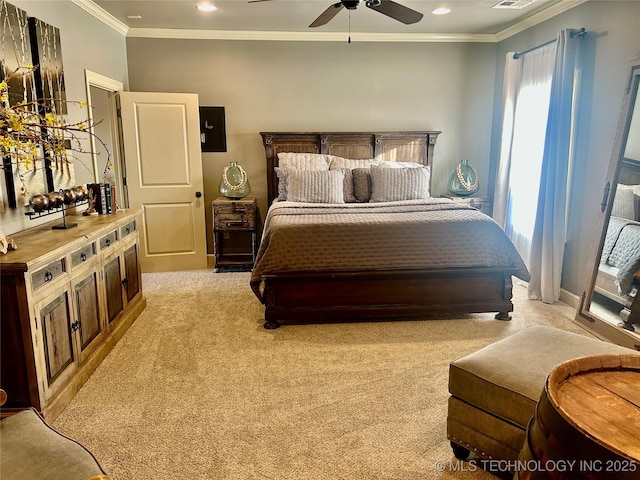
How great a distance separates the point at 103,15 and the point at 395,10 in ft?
9.22

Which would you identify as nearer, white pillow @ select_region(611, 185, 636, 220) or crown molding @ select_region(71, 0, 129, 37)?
white pillow @ select_region(611, 185, 636, 220)

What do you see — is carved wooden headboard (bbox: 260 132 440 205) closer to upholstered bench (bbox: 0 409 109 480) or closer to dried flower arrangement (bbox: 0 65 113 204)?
dried flower arrangement (bbox: 0 65 113 204)

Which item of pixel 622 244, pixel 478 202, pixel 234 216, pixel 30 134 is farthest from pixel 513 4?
pixel 30 134

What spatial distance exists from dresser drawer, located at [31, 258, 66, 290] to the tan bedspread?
1.36 metres

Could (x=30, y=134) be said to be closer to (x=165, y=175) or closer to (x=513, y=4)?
(x=165, y=175)

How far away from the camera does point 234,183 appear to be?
518cm

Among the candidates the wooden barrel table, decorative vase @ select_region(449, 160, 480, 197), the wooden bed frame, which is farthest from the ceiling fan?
the wooden barrel table

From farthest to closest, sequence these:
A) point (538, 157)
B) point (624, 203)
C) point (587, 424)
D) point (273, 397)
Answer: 1. point (538, 157)
2. point (624, 203)
3. point (273, 397)
4. point (587, 424)

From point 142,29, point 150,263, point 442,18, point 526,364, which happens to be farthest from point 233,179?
point 526,364

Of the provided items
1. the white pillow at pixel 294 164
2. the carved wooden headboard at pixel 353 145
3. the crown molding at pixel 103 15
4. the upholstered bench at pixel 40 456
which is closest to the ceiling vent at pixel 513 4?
the carved wooden headboard at pixel 353 145

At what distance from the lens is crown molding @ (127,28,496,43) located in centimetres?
501

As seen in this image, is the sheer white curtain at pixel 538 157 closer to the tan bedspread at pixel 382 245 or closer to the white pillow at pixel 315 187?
the tan bedspread at pixel 382 245

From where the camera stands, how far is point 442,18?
4.64 meters

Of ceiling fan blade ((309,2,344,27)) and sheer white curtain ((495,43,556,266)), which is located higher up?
ceiling fan blade ((309,2,344,27))
